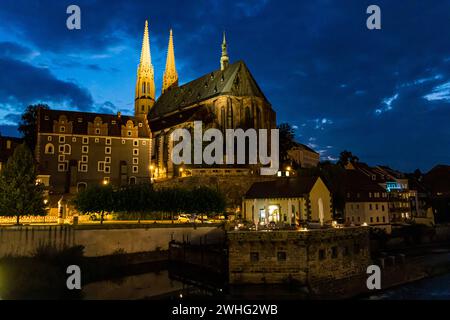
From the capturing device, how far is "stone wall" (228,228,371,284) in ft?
98.2

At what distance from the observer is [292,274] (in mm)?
29906

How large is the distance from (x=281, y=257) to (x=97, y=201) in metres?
26.2

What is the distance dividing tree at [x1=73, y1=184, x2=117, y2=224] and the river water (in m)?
13.1

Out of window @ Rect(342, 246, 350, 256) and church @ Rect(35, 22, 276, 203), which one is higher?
church @ Rect(35, 22, 276, 203)

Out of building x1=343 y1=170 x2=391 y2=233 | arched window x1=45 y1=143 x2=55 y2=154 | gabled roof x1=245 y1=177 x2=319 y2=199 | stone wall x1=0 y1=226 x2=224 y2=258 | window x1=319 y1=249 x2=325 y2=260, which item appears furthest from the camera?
arched window x1=45 y1=143 x2=55 y2=154

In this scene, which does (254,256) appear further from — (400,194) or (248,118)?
(248,118)

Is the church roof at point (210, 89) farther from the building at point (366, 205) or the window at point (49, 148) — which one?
the window at point (49, 148)

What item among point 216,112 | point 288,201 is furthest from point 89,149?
point 288,201

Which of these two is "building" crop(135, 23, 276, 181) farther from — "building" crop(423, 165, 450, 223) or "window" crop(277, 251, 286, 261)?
"window" crop(277, 251, 286, 261)

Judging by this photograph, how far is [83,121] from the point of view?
81.8 meters

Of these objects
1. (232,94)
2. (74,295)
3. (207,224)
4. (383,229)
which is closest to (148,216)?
(207,224)

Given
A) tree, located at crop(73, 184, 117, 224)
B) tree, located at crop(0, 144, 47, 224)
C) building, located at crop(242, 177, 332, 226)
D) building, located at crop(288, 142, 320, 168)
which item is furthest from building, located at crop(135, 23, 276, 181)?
building, located at crop(288, 142, 320, 168)

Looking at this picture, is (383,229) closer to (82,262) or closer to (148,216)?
(148,216)
